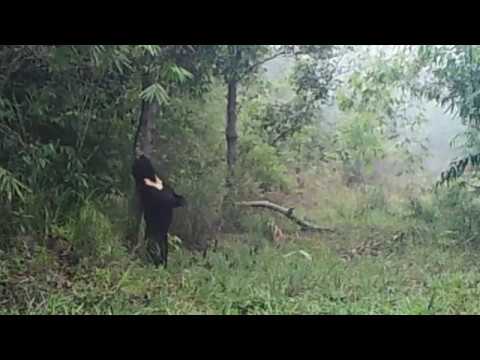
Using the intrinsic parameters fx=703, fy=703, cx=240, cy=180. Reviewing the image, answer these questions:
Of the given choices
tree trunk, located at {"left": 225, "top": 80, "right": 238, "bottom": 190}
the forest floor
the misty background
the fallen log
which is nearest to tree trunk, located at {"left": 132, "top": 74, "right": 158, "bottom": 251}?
the forest floor

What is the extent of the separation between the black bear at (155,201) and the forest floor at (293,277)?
3.9 inches

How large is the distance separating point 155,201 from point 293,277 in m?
0.88

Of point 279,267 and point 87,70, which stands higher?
point 87,70

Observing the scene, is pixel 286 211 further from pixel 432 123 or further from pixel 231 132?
pixel 432 123

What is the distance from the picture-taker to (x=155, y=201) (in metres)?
3.95

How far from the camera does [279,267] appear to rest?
154 inches

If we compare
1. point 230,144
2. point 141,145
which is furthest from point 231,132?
point 141,145

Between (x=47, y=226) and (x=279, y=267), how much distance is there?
1.29 metres

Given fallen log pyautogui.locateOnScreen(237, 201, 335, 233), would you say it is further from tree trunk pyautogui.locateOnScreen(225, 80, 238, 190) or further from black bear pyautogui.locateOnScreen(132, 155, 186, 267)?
black bear pyautogui.locateOnScreen(132, 155, 186, 267)
